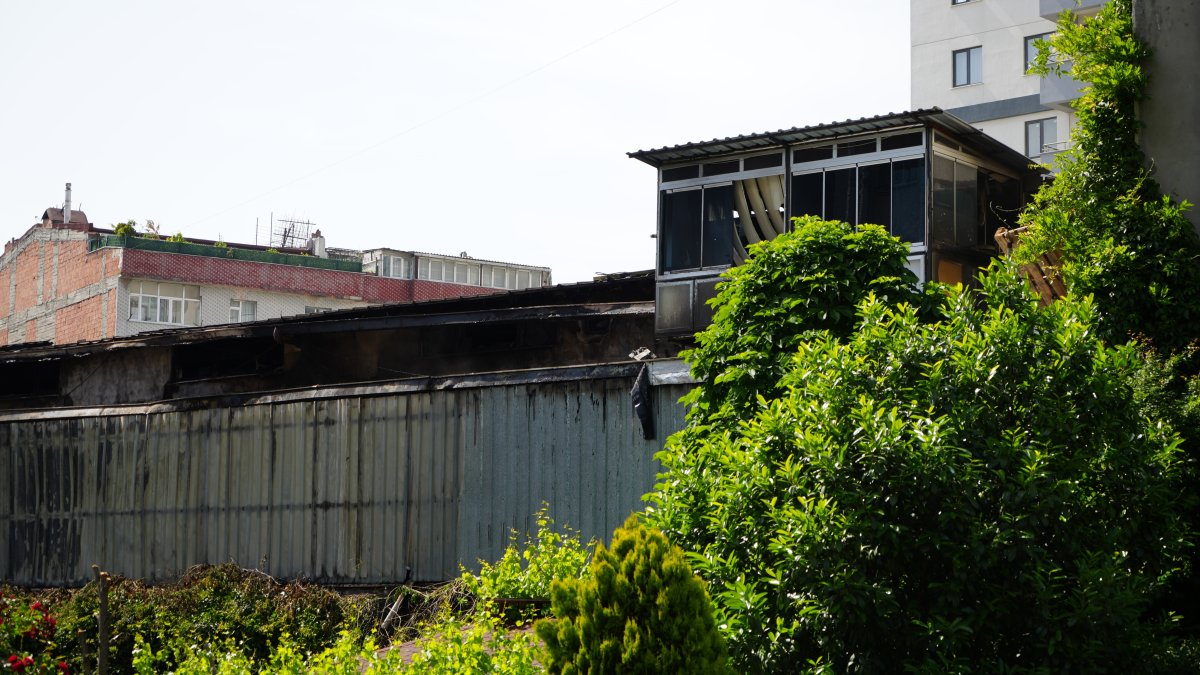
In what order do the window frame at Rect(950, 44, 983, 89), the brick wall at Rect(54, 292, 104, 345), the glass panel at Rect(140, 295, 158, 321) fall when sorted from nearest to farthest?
1. the window frame at Rect(950, 44, 983, 89)
2. the glass panel at Rect(140, 295, 158, 321)
3. the brick wall at Rect(54, 292, 104, 345)

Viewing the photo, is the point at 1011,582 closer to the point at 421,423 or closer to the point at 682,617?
the point at 682,617

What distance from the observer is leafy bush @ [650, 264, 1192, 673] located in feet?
25.6

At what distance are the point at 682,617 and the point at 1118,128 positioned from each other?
7.33 metres

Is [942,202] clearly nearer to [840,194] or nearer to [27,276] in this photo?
[840,194]

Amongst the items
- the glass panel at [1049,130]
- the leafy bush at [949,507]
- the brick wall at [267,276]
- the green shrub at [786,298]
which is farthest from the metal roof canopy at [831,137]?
the brick wall at [267,276]

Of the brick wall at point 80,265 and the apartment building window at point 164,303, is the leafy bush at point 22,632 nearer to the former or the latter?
the apartment building window at point 164,303

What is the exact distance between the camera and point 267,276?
162 feet

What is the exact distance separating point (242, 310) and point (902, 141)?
34.6 metres

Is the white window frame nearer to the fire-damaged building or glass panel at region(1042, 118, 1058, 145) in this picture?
the fire-damaged building

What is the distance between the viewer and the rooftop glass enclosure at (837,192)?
1898 centimetres

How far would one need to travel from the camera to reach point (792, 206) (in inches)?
787

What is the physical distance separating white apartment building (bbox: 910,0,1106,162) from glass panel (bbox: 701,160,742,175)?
66.5 ft

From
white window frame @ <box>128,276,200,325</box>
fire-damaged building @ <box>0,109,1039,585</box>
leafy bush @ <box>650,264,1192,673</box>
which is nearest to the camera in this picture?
leafy bush @ <box>650,264,1192,673</box>

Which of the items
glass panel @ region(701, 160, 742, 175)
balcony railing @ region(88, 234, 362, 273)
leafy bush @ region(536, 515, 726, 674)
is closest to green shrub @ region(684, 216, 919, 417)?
leafy bush @ region(536, 515, 726, 674)
